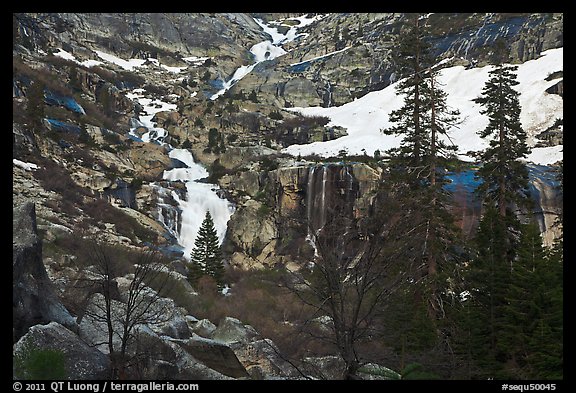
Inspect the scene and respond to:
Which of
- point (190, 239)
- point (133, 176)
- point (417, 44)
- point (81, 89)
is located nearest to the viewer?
point (417, 44)

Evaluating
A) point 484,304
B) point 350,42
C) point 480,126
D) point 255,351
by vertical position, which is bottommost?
point 255,351

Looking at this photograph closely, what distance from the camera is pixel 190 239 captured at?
54.9m

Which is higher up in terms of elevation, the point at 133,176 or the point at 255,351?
the point at 133,176

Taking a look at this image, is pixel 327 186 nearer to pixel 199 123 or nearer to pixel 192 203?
pixel 192 203

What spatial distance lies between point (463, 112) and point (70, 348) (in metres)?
77.3

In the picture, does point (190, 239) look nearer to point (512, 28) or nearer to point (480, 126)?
point (480, 126)

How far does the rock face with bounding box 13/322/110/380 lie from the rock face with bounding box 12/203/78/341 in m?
1.75

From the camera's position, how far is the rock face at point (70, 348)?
32.7 ft

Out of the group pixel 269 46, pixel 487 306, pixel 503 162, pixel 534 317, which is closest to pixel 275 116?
pixel 503 162

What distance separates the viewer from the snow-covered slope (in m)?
66.6

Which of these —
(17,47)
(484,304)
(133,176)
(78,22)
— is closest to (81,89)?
(17,47)

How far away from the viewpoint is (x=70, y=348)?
10352 millimetres
